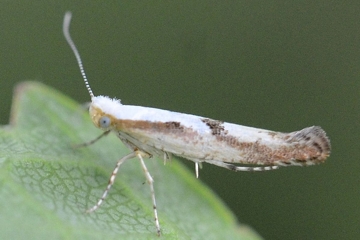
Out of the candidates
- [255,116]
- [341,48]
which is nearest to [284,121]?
[255,116]

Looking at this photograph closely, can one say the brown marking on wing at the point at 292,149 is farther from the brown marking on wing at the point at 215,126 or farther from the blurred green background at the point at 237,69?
the blurred green background at the point at 237,69

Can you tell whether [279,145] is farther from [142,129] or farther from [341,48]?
[341,48]

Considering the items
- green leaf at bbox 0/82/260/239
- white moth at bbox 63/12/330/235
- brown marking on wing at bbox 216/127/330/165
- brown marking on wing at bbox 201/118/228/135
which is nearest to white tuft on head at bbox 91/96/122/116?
white moth at bbox 63/12/330/235

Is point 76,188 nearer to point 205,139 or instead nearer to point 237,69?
point 205,139

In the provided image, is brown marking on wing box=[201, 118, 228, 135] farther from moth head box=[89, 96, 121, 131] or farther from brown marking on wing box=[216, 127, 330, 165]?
moth head box=[89, 96, 121, 131]

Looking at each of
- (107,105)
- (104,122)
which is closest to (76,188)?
(104,122)

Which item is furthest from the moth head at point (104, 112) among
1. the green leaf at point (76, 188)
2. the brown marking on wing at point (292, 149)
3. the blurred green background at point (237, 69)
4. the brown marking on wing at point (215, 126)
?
the blurred green background at point (237, 69)
